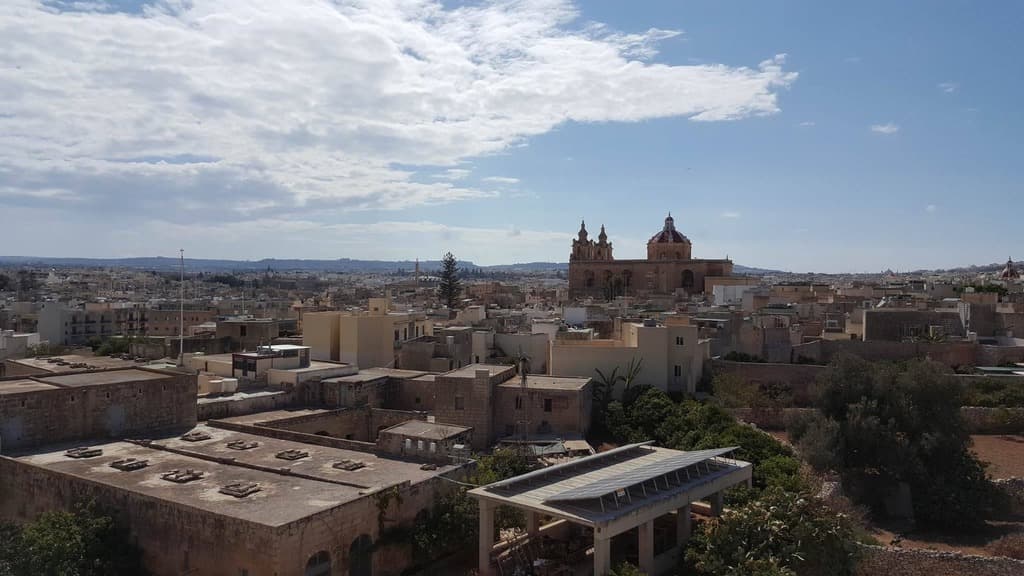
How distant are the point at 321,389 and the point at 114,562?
34.6 feet

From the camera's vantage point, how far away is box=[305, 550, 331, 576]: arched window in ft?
42.3

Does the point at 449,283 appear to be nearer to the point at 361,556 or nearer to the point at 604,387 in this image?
the point at 604,387

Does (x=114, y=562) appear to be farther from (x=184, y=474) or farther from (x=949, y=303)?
(x=949, y=303)

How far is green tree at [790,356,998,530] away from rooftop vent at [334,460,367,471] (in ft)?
39.1

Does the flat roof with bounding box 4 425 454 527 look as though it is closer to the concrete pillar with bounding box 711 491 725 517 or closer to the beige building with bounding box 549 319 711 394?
the concrete pillar with bounding box 711 491 725 517

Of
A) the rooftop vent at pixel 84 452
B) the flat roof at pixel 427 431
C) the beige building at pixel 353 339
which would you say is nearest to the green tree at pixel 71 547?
the rooftop vent at pixel 84 452

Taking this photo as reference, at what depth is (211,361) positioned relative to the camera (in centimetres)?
2588

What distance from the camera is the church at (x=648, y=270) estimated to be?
69125 millimetres

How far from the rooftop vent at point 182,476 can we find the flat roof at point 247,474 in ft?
0.39

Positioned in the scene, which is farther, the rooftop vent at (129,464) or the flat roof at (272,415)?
the flat roof at (272,415)

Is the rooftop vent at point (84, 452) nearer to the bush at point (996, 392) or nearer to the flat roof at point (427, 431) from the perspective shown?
the flat roof at point (427, 431)

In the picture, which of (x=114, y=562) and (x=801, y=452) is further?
(x=801, y=452)

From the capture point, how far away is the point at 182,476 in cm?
1483

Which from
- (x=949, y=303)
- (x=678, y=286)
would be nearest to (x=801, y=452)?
(x=949, y=303)
